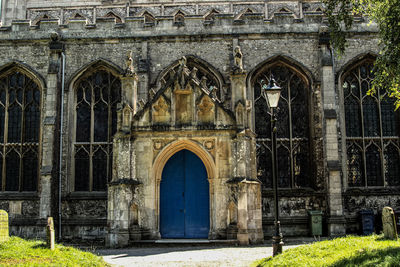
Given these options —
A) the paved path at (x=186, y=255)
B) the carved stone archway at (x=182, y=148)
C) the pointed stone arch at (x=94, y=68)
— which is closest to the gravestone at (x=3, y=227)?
the paved path at (x=186, y=255)

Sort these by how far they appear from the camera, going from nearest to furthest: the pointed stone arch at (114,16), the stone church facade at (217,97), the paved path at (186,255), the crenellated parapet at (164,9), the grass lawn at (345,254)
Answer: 1. the grass lawn at (345,254)
2. the paved path at (186,255)
3. the stone church facade at (217,97)
4. the pointed stone arch at (114,16)
5. the crenellated parapet at (164,9)

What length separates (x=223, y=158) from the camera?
46.0 ft

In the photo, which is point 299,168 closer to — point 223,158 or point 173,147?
point 223,158

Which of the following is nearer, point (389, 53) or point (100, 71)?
point (389, 53)

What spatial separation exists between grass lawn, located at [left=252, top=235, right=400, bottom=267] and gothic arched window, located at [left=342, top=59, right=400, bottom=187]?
7329 mm

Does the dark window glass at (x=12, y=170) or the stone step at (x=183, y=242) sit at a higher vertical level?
the dark window glass at (x=12, y=170)

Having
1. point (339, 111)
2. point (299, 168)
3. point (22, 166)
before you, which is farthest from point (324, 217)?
point (22, 166)

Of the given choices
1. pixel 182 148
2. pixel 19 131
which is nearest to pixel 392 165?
pixel 182 148

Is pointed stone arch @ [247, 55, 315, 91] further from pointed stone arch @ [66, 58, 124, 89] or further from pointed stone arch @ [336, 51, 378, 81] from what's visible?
pointed stone arch @ [66, 58, 124, 89]

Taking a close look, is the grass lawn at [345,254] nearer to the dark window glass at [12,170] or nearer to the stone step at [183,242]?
the stone step at [183,242]

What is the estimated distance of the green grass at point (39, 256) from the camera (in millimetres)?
8664

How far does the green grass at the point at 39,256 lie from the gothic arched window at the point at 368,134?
37.2ft

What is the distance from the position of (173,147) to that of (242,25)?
21.0 ft

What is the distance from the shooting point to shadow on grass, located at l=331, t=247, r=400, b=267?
7.36m
